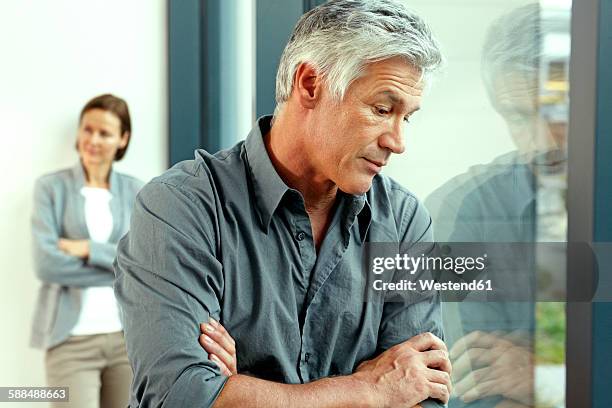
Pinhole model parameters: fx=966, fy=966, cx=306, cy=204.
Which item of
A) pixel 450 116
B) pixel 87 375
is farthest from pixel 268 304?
pixel 87 375

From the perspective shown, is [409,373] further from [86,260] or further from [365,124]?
[86,260]

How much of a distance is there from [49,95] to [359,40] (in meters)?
1.62

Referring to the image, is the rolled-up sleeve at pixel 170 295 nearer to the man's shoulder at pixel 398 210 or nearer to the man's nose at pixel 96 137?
the man's shoulder at pixel 398 210

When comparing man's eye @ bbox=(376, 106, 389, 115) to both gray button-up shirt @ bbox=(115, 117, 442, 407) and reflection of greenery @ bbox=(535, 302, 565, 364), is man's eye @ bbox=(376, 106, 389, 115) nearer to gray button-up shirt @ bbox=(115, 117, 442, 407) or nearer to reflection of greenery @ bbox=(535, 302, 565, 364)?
gray button-up shirt @ bbox=(115, 117, 442, 407)

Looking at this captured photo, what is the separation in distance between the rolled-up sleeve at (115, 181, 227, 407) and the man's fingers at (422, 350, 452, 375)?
1.10 feet

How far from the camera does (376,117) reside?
1477 millimetres

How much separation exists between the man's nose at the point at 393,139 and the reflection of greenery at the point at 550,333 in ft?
1.85

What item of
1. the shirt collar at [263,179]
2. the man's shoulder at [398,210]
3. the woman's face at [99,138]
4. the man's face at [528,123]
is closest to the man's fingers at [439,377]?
Answer: the man's shoulder at [398,210]

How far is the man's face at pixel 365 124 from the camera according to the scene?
1.46 m

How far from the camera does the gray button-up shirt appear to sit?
1.39 m

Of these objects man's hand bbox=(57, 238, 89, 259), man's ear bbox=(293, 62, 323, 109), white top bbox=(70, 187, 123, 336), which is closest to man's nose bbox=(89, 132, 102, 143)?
white top bbox=(70, 187, 123, 336)

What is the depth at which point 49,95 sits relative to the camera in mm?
2826

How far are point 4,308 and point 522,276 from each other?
162 centimetres

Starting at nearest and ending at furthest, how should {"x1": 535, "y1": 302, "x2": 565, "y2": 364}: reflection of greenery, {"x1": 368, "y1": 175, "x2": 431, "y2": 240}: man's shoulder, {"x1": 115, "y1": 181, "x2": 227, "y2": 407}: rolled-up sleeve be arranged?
{"x1": 115, "y1": 181, "x2": 227, "y2": 407}: rolled-up sleeve, {"x1": 368, "y1": 175, "x2": 431, "y2": 240}: man's shoulder, {"x1": 535, "y1": 302, "x2": 565, "y2": 364}: reflection of greenery
